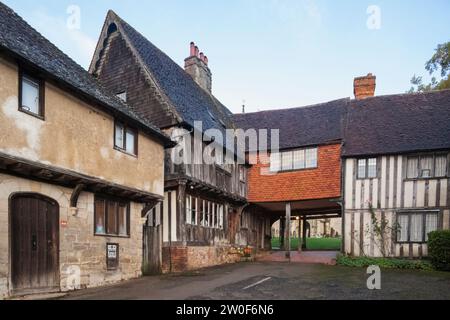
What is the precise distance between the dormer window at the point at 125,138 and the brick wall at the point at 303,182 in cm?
979

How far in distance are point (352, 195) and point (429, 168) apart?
11.1ft

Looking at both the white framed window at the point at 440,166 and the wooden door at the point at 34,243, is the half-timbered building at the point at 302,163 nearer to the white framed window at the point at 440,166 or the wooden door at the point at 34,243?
the white framed window at the point at 440,166

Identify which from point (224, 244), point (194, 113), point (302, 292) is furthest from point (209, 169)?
point (302, 292)

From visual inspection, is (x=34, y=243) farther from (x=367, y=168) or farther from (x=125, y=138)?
(x=367, y=168)

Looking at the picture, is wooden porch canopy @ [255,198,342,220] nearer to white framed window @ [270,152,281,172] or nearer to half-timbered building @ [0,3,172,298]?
white framed window @ [270,152,281,172]

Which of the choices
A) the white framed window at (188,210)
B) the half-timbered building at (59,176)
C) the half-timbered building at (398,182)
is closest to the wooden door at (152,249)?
the half-timbered building at (59,176)

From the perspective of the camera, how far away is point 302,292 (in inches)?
377

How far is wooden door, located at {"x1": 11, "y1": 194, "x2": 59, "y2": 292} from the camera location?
8.13 meters

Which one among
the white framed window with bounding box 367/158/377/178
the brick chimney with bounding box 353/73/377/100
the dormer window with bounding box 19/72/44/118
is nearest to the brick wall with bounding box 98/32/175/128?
the dormer window with bounding box 19/72/44/118

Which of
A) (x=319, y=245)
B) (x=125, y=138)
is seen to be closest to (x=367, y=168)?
(x=125, y=138)

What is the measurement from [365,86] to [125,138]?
1495cm

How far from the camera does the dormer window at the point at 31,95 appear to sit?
27.3ft

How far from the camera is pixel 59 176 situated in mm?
8961
